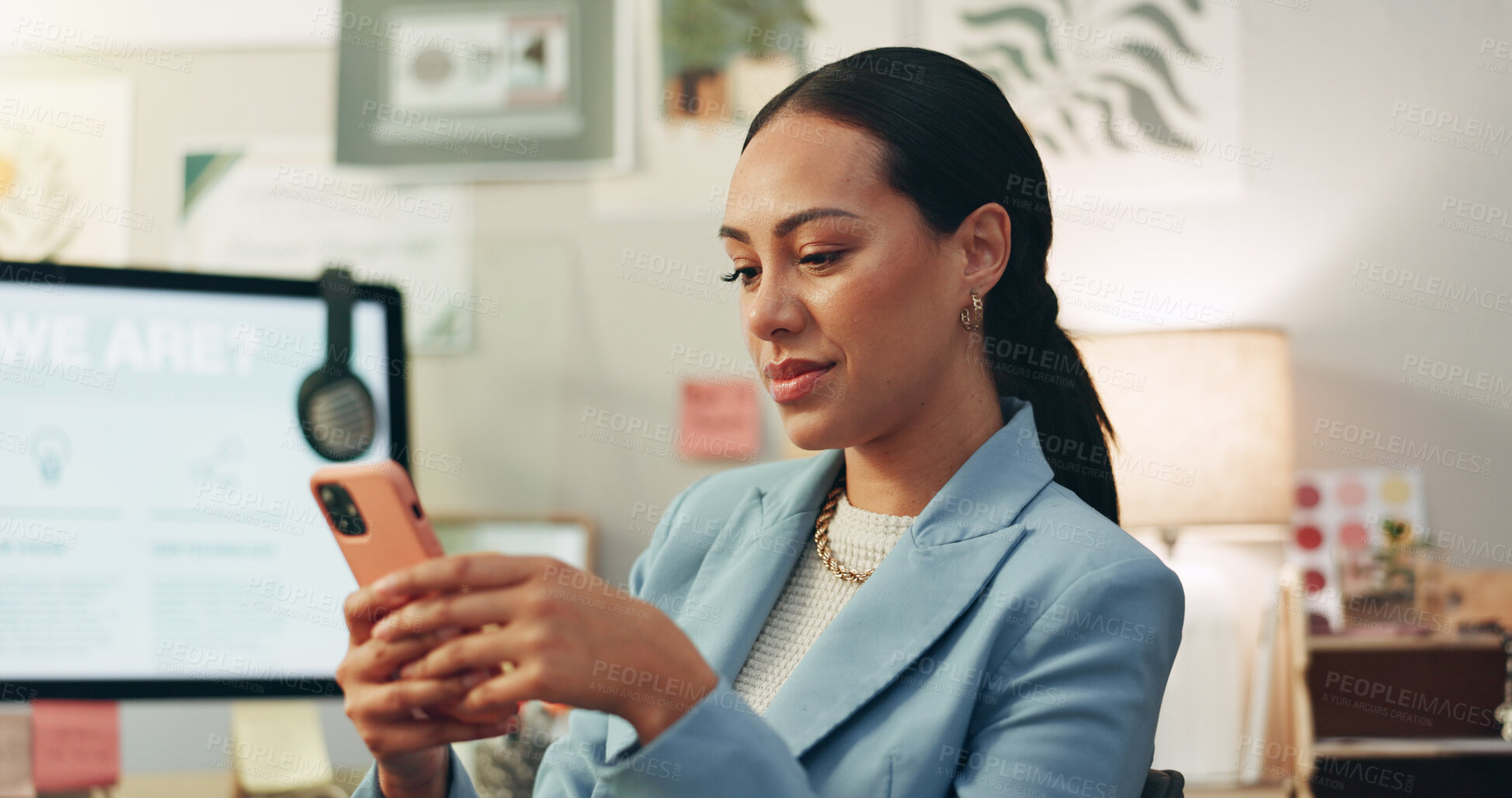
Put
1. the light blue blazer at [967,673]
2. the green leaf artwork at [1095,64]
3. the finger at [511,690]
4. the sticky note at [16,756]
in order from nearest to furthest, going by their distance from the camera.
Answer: the finger at [511,690]
the light blue blazer at [967,673]
the sticky note at [16,756]
the green leaf artwork at [1095,64]

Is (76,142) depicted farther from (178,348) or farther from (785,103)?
(785,103)

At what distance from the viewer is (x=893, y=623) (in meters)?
0.79

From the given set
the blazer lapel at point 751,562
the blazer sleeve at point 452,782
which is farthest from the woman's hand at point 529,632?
the blazer lapel at point 751,562

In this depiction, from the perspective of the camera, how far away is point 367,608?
0.58 meters

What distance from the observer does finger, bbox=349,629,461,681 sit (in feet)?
1.87

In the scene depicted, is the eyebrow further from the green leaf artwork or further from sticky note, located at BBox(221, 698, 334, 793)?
the green leaf artwork

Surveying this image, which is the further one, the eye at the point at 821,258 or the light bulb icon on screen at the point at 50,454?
the light bulb icon on screen at the point at 50,454

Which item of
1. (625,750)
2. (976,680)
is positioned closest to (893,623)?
(976,680)

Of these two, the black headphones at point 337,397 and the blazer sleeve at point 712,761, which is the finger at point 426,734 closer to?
the blazer sleeve at point 712,761

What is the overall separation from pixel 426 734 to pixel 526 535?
1243 mm

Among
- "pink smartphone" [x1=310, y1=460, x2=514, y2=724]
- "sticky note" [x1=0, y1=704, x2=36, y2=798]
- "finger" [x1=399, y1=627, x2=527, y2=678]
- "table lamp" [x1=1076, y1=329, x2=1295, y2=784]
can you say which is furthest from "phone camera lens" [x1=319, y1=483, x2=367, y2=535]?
"table lamp" [x1=1076, y1=329, x2=1295, y2=784]

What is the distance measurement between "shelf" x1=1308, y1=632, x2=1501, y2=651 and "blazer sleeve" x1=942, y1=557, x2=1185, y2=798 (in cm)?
90

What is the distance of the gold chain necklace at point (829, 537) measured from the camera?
878 millimetres

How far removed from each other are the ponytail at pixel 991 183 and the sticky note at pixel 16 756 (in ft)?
3.17
